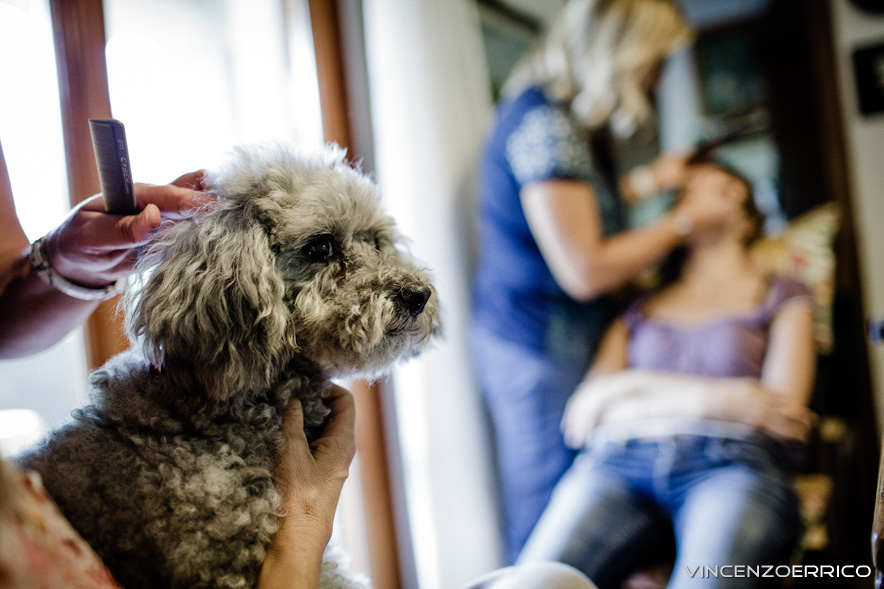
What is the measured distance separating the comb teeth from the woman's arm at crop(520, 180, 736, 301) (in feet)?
3.45

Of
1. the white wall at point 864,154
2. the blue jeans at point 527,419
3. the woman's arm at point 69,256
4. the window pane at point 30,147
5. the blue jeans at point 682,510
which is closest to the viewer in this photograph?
the woman's arm at point 69,256

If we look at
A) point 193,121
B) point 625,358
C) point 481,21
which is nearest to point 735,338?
point 625,358

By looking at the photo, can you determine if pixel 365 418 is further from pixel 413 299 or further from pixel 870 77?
pixel 870 77

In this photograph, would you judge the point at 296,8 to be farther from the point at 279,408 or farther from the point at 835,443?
the point at 835,443

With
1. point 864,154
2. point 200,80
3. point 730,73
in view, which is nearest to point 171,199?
point 200,80

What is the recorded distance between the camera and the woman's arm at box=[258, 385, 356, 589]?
586 millimetres

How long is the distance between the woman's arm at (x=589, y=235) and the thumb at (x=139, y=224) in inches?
40.7

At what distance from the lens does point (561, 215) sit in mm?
1416

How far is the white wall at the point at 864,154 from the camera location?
4.52 ft

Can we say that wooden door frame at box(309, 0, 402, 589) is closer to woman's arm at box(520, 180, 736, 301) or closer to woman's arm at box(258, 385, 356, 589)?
woman's arm at box(520, 180, 736, 301)

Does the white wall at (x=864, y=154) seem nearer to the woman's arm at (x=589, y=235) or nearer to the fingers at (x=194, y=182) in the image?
the woman's arm at (x=589, y=235)

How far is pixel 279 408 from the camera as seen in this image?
2.33 ft

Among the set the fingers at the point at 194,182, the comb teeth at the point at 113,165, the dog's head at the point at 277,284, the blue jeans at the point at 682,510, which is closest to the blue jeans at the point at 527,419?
the blue jeans at the point at 682,510

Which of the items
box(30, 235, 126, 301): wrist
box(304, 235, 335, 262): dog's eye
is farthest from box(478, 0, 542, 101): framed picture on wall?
box(30, 235, 126, 301): wrist
